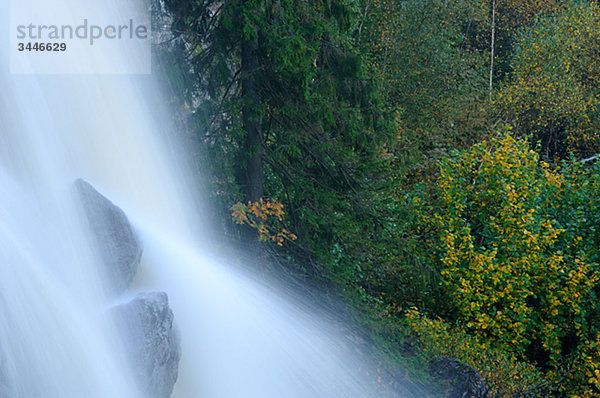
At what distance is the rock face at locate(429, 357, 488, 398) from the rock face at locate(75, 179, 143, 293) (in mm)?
5912

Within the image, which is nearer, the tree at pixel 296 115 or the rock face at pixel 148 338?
the rock face at pixel 148 338

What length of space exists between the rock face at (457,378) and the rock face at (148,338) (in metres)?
5.27

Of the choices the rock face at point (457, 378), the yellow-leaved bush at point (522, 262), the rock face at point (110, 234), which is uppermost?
the rock face at point (110, 234)

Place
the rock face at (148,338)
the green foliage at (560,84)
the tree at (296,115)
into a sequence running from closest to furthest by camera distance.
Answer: the rock face at (148,338) → the tree at (296,115) → the green foliage at (560,84)

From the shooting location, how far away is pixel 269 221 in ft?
32.7

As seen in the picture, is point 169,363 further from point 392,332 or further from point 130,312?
point 392,332

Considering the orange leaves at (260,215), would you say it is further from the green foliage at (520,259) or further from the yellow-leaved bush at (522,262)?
the yellow-leaved bush at (522,262)

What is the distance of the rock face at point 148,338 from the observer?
5352mm

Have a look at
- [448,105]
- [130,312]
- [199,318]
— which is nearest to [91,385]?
[130,312]

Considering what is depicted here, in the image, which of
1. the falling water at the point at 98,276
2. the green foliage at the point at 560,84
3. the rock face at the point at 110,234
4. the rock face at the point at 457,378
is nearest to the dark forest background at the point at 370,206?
the rock face at the point at 457,378

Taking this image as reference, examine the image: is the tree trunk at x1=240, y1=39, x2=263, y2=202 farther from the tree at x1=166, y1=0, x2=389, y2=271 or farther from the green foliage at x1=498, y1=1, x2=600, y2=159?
the green foliage at x1=498, y1=1, x2=600, y2=159

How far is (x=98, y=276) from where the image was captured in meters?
5.66

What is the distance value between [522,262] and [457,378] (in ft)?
9.47

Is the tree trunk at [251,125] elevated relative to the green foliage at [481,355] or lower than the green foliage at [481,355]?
elevated
